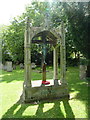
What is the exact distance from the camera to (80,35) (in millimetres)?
9328

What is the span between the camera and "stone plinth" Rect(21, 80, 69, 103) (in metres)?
5.75

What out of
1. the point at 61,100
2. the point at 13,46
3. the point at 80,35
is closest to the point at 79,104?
the point at 61,100

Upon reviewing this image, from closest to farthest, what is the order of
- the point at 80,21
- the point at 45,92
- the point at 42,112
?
the point at 42,112 → the point at 45,92 → the point at 80,21

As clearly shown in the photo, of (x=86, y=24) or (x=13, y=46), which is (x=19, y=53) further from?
(x=86, y=24)

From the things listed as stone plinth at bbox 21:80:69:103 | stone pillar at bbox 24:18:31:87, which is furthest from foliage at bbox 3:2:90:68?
stone plinth at bbox 21:80:69:103

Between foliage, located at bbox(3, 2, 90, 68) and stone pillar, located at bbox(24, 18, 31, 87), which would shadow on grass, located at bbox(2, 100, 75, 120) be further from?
foliage, located at bbox(3, 2, 90, 68)

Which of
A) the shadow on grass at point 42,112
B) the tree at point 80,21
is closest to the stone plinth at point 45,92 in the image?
the shadow on grass at point 42,112

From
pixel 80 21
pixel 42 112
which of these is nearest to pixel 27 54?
pixel 42 112

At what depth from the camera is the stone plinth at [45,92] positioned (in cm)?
575

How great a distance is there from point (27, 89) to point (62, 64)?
2260 mm

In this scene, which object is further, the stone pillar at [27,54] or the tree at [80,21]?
the tree at [80,21]

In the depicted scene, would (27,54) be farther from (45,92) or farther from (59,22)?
(59,22)

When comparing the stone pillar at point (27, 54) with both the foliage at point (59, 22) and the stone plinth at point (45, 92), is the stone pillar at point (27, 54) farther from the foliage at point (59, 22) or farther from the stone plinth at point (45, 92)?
the foliage at point (59, 22)

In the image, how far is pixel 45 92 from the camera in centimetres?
598
